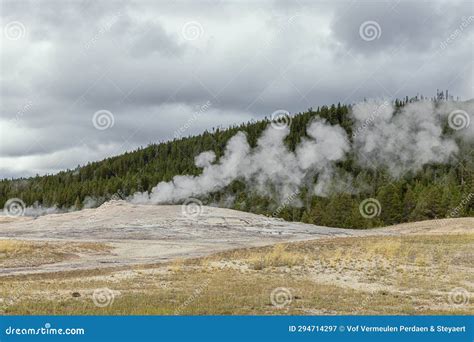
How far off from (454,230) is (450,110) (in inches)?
4080

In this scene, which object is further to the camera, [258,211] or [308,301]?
[258,211]

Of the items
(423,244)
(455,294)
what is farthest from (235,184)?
(455,294)

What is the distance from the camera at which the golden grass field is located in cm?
1675

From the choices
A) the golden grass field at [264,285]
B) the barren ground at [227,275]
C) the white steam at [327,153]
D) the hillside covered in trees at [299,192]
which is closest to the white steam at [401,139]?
the white steam at [327,153]

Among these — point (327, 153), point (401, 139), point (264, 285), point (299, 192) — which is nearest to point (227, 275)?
point (264, 285)

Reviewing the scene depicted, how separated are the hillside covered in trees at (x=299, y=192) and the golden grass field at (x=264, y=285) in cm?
4506

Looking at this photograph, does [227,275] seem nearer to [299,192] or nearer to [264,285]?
[264,285]

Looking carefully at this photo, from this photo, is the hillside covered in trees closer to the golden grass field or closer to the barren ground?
the barren ground

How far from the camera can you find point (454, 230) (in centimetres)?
5534

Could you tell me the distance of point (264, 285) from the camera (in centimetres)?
2138

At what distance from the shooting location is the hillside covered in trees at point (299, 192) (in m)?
79.9

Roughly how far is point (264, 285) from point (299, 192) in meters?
84.8

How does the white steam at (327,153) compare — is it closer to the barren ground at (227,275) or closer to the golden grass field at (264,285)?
the barren ground at (227,275)

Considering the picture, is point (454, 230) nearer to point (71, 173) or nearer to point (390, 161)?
point (390, 161)
